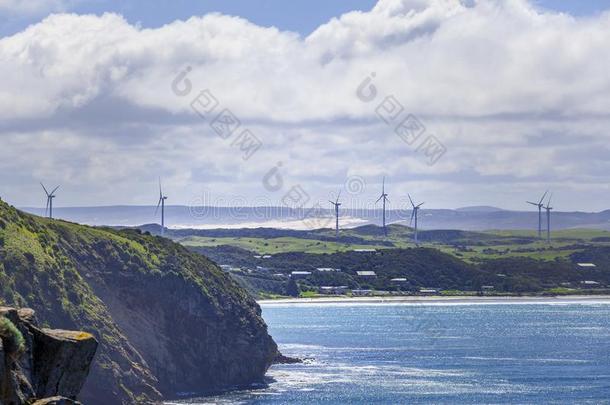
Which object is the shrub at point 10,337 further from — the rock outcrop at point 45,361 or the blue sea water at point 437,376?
the blue sea water at point 437,376

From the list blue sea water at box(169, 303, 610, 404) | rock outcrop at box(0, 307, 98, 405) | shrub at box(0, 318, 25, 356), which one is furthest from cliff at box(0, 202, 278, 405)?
shrub at box(0, 318, 25, 356)

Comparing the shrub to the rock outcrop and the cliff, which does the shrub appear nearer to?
the rock outcrop

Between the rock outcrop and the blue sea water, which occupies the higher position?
the rock outcrop

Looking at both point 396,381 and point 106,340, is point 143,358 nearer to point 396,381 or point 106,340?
point 106,340

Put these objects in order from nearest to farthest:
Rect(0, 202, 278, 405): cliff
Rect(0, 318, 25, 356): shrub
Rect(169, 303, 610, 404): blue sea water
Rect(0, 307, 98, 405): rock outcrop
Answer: Rect(0, 318, 25, 356): shrub → Rect(0, 307, 98, 405): rock outcrop → Rect(0, 202, 278, 405): cliff → Rect(169, 303, 610, 404): blue sea water

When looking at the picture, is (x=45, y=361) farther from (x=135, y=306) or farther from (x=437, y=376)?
(x=437, y=376)

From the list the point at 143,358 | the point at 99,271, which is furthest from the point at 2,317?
the point at 99,271

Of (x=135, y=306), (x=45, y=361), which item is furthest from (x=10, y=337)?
(x=135, y=306)
